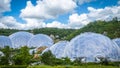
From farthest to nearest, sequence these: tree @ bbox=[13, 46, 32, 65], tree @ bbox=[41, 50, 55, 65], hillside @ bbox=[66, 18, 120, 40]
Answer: hillside @ bbox=[66, 18, 120, 40] → tree @ bbox=[41, 50, 55, 65] → tree @ bbox=[13, 46, 32, 65]

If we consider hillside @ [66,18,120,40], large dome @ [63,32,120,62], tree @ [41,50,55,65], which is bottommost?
tree @ [41,50,55,65]

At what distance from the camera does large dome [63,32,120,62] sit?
159 feet

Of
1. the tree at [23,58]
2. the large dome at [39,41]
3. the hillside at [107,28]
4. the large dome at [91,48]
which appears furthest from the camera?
the hillside at [107,28]

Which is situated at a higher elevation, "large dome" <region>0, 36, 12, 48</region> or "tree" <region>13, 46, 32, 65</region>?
"large dome" <region>0, 36, 12, 48</region>

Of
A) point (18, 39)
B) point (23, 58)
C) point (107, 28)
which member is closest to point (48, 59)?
point (23, 58)

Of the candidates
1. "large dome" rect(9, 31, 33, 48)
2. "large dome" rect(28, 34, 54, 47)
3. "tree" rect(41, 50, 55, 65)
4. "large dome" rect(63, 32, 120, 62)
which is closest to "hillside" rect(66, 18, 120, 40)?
"large dome" rect(28, 34, 54, 47)

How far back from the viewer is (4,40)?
79438 mm

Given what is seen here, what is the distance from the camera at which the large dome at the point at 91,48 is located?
48.5 m

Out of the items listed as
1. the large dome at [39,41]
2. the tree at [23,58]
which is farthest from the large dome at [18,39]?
the tree at [23,58]

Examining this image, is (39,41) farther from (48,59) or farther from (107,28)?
(48,59)

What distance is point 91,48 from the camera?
49156 mm

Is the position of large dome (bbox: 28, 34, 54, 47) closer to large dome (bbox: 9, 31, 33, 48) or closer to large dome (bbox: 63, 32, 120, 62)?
large dome (bbox: 9, 31, 33, 48)

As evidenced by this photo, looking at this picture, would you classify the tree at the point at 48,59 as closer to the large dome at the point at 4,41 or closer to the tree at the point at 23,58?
the tree at the point at 23,58

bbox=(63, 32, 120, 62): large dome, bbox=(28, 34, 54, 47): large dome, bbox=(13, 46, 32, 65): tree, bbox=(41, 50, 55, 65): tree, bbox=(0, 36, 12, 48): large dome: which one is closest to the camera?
bbox=(13, 46, 32, 65): tree
